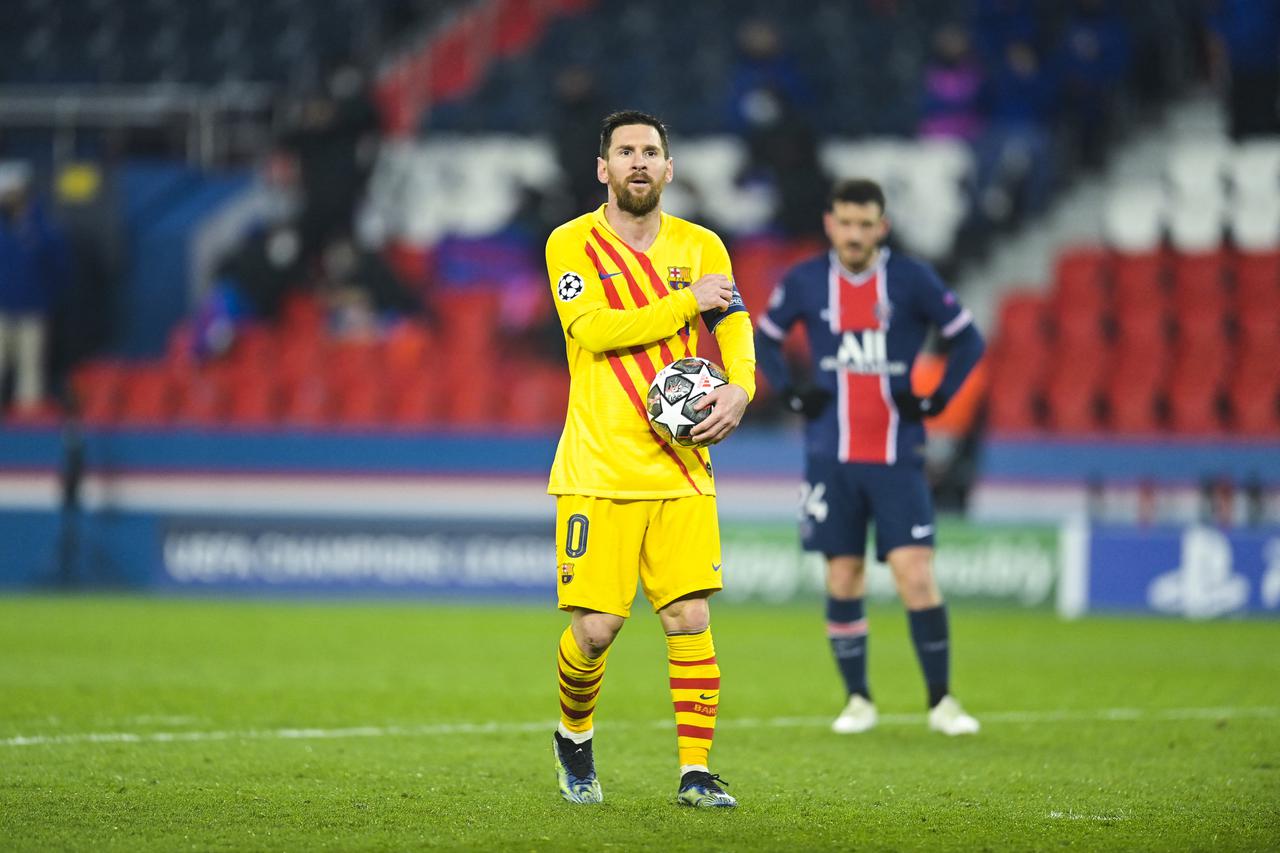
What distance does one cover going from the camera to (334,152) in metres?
19.5

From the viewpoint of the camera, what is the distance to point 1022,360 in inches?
683

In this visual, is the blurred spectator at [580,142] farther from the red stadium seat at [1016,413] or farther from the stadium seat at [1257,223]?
the stadium seat at [1257,223]

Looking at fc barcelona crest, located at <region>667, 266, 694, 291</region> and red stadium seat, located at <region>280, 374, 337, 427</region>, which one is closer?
fc barcelona crest, located at <region>667, 266, 694, 291</region>

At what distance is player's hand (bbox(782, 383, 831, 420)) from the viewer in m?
8.49

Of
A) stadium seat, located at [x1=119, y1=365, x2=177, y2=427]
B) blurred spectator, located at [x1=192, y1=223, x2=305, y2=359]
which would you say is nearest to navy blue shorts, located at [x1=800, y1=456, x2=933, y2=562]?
stadium seat, located at [x1=119, y1=365, x2=177, y2=427]

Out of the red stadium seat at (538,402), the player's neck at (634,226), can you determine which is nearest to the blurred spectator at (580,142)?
the red stadium seat at (538,402)

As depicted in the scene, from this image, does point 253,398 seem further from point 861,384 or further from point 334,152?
point 861,384

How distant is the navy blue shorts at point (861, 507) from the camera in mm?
8391

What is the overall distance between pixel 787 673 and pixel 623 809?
495cm

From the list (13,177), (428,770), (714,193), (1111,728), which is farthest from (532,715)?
(13,177)

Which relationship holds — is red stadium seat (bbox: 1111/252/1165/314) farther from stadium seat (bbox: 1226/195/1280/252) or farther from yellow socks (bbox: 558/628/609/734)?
yellow socks (bbox: 558/628/609/734)

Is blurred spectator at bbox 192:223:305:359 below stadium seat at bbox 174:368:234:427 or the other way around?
the other way around

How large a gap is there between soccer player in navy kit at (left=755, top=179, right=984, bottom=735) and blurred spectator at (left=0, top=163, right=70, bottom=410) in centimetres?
1255

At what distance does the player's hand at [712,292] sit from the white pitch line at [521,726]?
2.78 m
